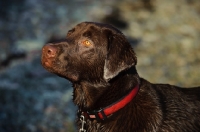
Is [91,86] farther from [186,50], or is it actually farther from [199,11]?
[199,11]

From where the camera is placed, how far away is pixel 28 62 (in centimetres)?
1047

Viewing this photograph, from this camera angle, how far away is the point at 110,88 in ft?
17.4

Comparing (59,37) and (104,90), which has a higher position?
(59,37)

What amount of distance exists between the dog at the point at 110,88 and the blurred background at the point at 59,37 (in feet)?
8.39

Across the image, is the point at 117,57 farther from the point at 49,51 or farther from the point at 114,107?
the point at 49,51

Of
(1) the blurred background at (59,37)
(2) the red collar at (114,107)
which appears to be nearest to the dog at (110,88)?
(2) the red collar at (114,107)

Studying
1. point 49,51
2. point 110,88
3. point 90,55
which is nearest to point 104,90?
point 110,88

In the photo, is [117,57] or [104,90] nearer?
[117,57]

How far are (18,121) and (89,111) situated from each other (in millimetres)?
2869

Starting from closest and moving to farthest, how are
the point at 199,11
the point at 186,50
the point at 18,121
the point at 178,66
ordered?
1. the point at 18,121
2. the point at 178,66
3. the point at 186,50
4. the point at 199,11

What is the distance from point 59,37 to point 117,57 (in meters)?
6.89

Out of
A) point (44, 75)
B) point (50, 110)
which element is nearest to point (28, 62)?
point (44, 75)

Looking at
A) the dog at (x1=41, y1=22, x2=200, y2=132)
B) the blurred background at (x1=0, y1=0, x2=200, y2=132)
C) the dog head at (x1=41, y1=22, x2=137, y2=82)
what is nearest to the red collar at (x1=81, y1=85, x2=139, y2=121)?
the dog at (x1=41, y1=22, x2=200, y2=132)

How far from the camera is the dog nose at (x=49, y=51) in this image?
5.08m
